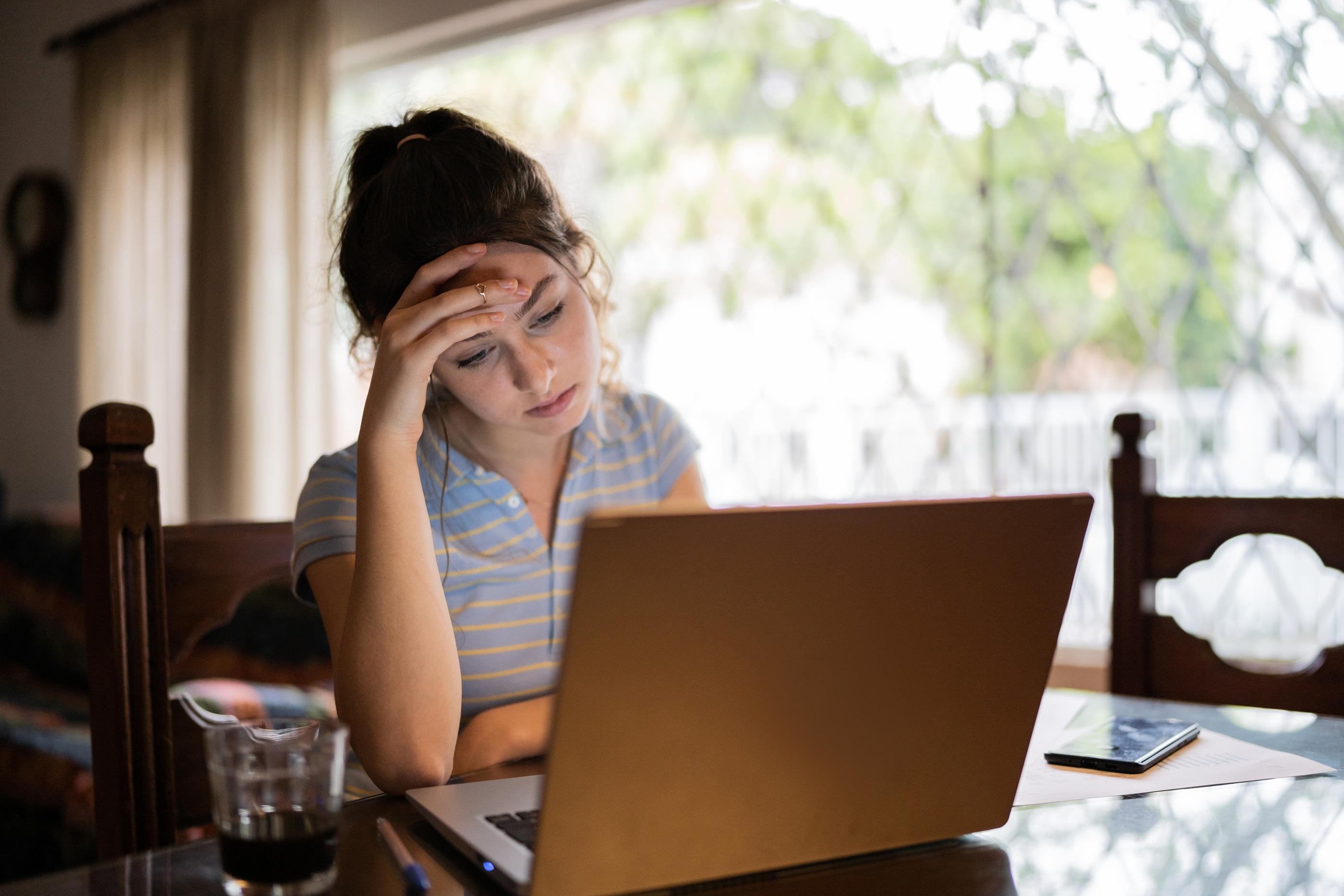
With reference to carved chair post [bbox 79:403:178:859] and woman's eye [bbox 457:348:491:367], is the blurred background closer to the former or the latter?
woman's eye [bbox 457:348:491:367]

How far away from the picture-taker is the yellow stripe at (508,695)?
973 mm

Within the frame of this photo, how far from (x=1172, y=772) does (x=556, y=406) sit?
1.94 ft

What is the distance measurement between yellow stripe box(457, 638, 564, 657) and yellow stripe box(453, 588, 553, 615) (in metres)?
0.04

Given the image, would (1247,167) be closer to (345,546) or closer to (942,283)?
(942,283)

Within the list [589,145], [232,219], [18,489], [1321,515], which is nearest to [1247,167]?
[1321,515]

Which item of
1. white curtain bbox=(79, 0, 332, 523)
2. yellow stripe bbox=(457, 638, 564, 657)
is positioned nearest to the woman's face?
yellow stripe bbox=(457, 638, 564, 657)

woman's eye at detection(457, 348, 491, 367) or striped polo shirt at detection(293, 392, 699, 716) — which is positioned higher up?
woman's eye at detection(457, 348, 491, 367)

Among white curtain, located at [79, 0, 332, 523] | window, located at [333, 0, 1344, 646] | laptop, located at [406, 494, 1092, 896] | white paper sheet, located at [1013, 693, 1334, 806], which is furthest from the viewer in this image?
white curtain, located at [79, 0, 332, 523]

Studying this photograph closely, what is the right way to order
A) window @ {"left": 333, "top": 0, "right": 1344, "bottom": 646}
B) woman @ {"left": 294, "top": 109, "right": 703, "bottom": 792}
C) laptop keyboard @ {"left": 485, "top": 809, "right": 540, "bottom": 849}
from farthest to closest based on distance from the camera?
window @ {"left": 333, "top": 0, "right": 1344, "bottom": 646} < woman @ {"left": 294, "top": 109, "right": 703, "bottom": 792} < laptop keyboard @ {"left": 485, "top": 809, "right": 540, "bottom": 849}

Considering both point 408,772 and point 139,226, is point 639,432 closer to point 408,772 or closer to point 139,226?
point 408,772

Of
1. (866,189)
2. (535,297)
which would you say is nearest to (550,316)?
(535,297)

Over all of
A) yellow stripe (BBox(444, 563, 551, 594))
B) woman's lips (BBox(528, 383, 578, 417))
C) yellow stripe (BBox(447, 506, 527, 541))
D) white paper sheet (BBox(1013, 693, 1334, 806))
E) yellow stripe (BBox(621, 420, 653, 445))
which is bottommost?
white paper sheet (BBox(1013, 693, 1334, 806))

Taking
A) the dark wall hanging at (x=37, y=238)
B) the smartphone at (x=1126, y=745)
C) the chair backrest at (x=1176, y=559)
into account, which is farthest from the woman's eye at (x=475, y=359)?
the dark wall hanging at (x=37, y=238)

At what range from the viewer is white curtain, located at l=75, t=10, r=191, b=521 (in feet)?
10.4
